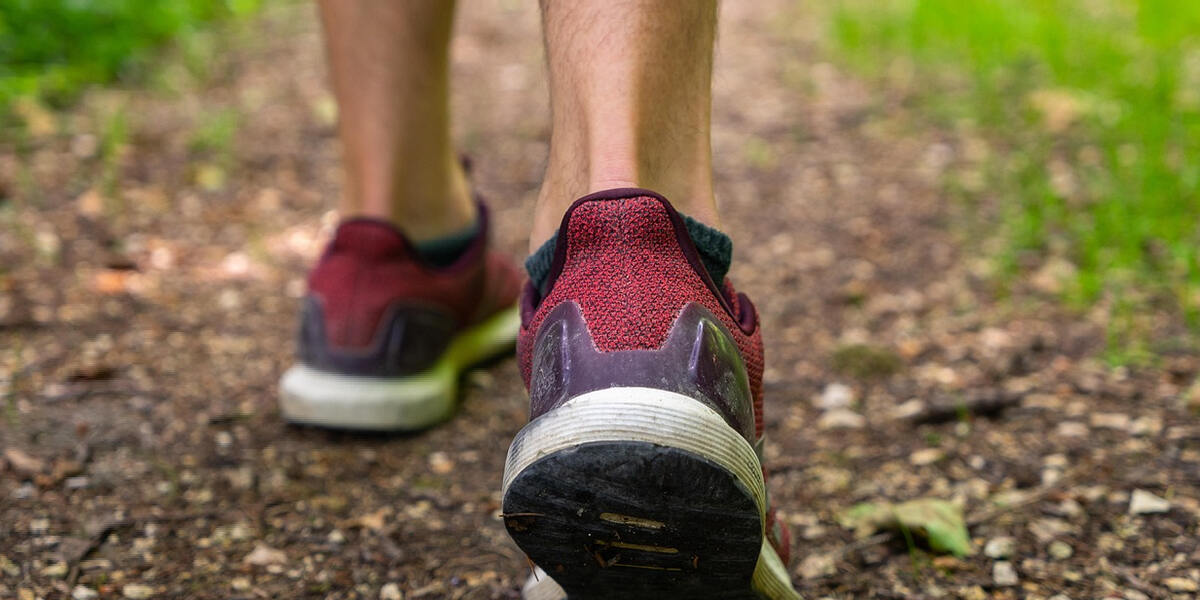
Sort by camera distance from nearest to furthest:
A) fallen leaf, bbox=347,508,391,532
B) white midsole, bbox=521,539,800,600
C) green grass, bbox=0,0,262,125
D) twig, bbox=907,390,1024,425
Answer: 1. white midsole, bbox=521,539,800,600
2. fallen leaf, bbox=347,508,391,532
3. twig, bbox=907,390,1024,425
4. green grass, bbox=0,0,262,125

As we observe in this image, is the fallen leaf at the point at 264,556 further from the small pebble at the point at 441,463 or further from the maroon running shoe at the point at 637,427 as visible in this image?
the maroon running shoe at the point at 637,427

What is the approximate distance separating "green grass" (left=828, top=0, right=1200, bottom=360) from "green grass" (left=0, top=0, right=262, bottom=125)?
103 inches

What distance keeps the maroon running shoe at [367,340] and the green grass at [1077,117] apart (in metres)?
1.21

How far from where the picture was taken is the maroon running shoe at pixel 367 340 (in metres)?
1.63

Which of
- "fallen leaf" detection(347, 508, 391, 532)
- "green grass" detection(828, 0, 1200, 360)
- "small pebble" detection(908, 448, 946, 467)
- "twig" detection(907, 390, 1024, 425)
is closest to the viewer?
"fallen leaf" detection(347, 508, 391, 532)

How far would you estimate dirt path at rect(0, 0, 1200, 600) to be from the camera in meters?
1.29

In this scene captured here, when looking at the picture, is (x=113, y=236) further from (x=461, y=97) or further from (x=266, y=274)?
(x=461, y=97)

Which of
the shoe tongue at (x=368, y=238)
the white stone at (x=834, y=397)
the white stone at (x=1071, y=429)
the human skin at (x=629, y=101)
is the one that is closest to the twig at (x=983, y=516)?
the white stone at (x=1071, y=429)

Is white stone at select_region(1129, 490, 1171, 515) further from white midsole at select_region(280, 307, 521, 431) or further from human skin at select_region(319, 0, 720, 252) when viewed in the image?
white midsole at select_region(280, 307, 521, 431)

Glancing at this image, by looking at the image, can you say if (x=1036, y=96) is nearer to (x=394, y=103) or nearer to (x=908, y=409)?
(x=908, y=409)

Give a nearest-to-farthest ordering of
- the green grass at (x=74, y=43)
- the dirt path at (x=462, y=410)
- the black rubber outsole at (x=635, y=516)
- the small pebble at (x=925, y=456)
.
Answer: the black rubber outsole at (x=635, y=516), the dirt path at (x=462, y=410), the small pebble at (x=925, y=456), the green grass at (x=74, y=43)
